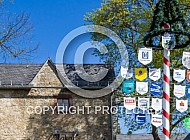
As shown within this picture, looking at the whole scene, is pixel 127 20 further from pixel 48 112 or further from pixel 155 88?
pixel 155 88

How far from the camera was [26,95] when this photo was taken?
23.0 meters

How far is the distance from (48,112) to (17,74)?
3209 mm

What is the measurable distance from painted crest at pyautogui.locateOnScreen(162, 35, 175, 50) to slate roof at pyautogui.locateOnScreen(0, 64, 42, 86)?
54.8ft

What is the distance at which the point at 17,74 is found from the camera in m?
24.1

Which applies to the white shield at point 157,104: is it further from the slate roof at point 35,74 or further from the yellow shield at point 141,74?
the slate roof at point 35,74

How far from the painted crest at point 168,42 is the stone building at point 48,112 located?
51.3 ft

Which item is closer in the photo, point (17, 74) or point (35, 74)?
point (35, 74)

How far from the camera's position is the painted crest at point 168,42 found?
7.30m

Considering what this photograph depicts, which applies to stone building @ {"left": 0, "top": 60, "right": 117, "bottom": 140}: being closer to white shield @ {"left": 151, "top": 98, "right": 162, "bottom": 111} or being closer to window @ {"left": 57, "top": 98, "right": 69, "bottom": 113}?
window @ {"left": 57, "top": 98, "right": 69, "bottom": 113}

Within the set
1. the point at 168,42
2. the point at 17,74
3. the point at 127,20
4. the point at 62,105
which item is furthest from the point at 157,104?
the point at 17,74

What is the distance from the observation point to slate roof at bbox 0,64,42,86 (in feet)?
76.3

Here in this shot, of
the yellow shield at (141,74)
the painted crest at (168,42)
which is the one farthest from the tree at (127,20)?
the painted crest at (168,42)

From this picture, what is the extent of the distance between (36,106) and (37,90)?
94cm

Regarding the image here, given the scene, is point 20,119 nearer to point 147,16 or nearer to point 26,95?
point 26,95
